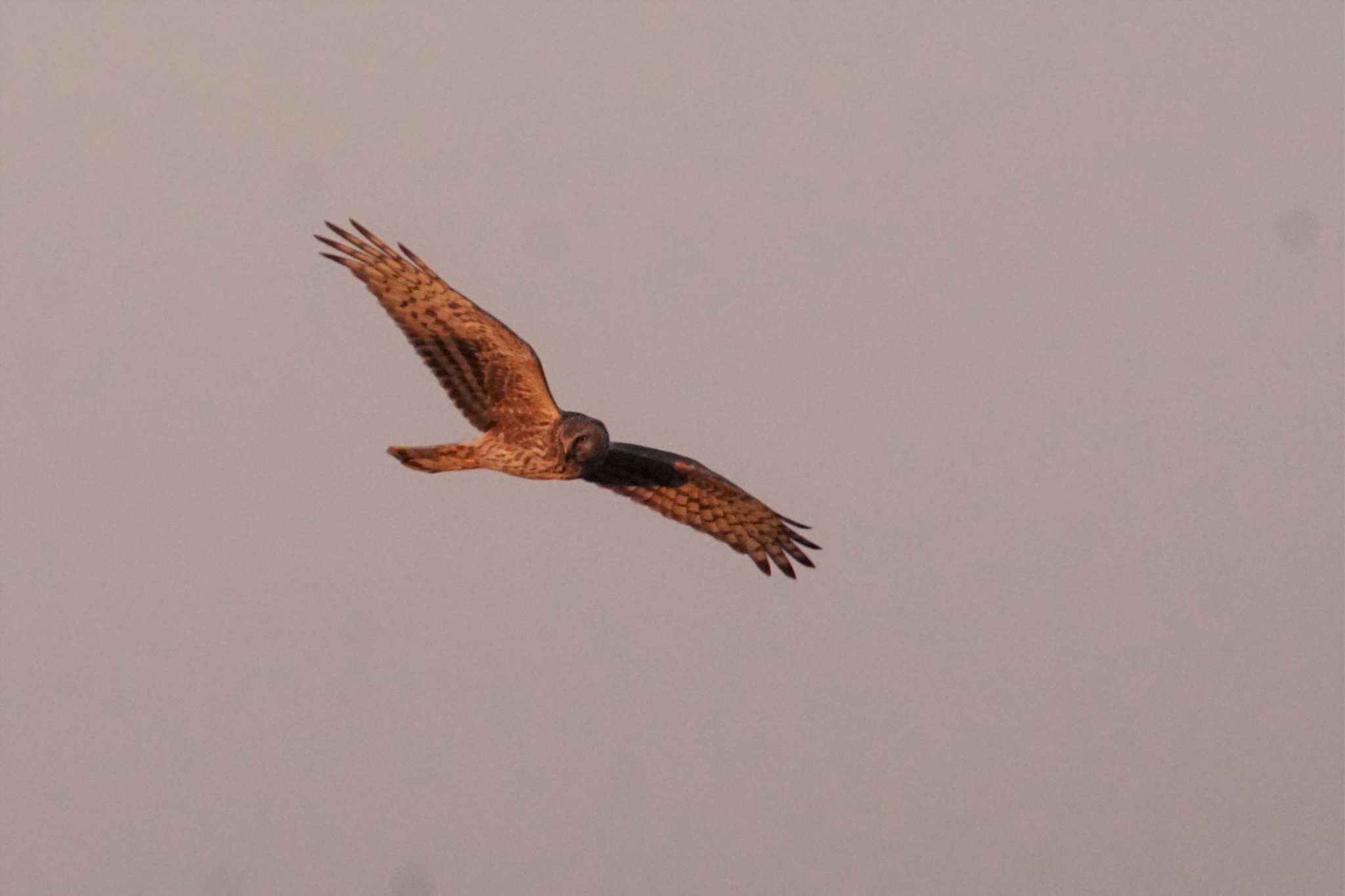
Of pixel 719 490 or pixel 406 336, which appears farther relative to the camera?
pixel 719 490

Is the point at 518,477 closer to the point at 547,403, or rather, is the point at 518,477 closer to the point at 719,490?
the point at 547,403

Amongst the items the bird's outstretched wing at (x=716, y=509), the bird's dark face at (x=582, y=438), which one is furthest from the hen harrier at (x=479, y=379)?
the bird's outstretched wing at (x=716, y=509)

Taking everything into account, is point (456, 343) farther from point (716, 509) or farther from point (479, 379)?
point (716, 509)

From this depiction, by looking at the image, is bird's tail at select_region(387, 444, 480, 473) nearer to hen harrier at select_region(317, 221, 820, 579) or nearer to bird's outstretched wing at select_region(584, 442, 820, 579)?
hen harrier at select_region(317, 221, 820, 579)

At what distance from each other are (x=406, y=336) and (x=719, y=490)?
149 inches

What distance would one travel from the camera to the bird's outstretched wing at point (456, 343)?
21.1 metres

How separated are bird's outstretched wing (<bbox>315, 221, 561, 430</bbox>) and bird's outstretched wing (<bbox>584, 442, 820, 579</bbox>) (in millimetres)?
2165

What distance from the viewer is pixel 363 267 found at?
2152cm

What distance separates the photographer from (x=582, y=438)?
835 inches

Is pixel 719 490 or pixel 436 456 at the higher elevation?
pixel 719 490

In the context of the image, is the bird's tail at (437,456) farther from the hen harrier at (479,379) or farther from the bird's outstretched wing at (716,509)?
the bird's outstretched wing at (716,509)

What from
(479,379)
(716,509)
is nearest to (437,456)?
(479,379)

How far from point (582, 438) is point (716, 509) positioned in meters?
3.19

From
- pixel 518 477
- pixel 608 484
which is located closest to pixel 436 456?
pixel 518 477
